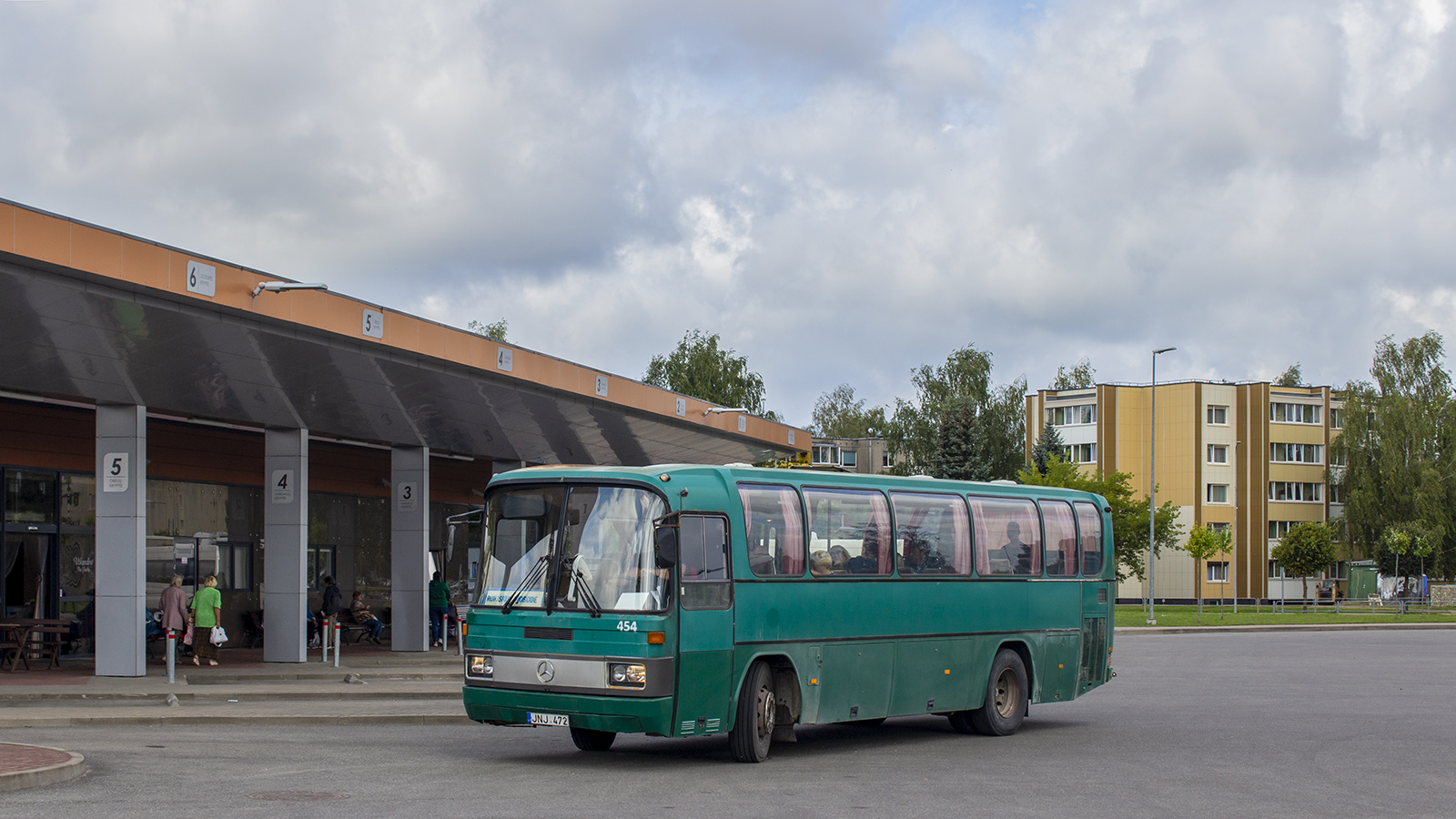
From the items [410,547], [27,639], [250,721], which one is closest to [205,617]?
[27,639]

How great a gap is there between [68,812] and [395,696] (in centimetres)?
1071

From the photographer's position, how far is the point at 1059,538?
18.0 metres

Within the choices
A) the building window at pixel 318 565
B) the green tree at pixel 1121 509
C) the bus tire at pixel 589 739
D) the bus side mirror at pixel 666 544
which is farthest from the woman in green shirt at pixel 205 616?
the green tree at pixel 1121 509

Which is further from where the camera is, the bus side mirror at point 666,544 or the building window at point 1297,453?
the building window at point 1297,453

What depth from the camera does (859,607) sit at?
14.8 m

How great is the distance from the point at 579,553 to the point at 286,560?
50.7 feet

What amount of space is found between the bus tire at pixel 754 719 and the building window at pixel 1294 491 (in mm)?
82569

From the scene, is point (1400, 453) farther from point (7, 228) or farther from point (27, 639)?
point (7, 228)

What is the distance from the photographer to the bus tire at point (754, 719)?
13.3 m

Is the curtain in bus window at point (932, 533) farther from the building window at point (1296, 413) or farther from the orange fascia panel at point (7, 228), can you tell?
the building window at point (1296, 413)

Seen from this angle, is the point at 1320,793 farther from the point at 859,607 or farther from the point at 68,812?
the point at 68,812

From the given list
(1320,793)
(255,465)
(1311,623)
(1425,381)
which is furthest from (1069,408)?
(1320,793)

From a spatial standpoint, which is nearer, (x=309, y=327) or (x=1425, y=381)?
(x=309, y=327)

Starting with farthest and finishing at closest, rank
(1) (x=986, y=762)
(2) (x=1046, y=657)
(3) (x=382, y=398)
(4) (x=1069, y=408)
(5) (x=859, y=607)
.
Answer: (4) (x=1069, y=408), (3) (x=382, y=398), (2) (x=1046, y=657), (5) (x=859, y=607), (1) (x=986, y=762)
